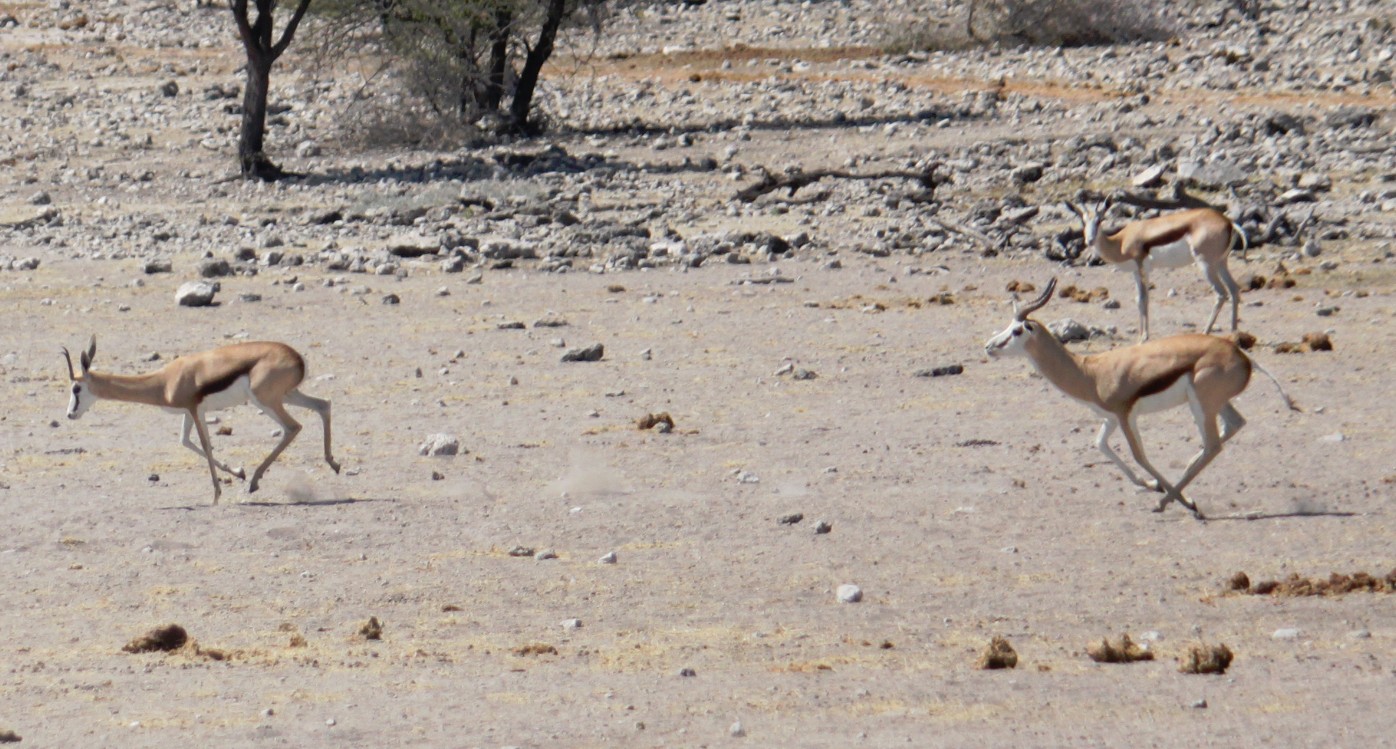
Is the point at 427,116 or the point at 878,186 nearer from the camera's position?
the point at 878,186

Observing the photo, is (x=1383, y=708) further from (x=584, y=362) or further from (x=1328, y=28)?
(x=1328, y=28)

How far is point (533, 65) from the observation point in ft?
88.3

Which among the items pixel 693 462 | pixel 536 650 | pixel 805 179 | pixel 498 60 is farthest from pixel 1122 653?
pixel 498 60

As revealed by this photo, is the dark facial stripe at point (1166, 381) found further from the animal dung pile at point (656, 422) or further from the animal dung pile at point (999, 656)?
the animal dung pile at point (656, 422)

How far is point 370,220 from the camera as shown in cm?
1991

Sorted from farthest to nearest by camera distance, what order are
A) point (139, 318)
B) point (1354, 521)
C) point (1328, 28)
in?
1. point (1328, 28)
2. point (139, 318)
3. point (1354, 521)

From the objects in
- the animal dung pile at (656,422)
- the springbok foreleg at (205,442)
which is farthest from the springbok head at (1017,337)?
the springbok foreleg at (205,442)

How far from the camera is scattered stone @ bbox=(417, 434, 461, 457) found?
10.2 metres

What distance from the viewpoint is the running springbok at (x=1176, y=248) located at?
13.2m

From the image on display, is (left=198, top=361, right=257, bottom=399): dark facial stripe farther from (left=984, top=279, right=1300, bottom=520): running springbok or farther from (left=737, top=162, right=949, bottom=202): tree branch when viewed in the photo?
(left=737, top=162, right=949, bottom=202): tree branch

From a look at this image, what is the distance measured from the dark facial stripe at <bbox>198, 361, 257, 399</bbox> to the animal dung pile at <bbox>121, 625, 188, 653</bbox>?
2577 millimetres

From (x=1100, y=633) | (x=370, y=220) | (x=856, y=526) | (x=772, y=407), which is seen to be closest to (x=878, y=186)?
(x=370, y=220)

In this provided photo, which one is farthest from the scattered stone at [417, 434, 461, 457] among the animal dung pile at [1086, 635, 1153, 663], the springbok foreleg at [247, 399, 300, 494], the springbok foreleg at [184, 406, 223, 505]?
the animal dung pile at [1086, 635, 1153, 663]

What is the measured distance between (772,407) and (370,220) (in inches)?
374
